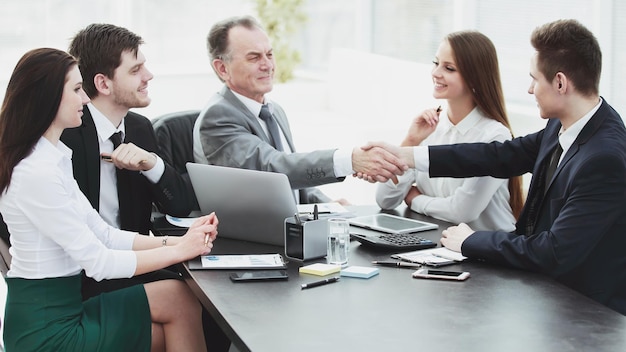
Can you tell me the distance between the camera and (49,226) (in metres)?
2.22

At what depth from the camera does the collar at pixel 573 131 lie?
2.47m

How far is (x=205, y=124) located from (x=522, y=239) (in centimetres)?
146

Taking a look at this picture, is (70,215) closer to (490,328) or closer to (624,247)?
(490,328)

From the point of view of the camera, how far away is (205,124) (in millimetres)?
3307

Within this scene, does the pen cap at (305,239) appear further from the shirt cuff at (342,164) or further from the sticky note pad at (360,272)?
the shirt cuff at (342,164)

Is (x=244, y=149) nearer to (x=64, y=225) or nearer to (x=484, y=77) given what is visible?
(x=484, y=77)

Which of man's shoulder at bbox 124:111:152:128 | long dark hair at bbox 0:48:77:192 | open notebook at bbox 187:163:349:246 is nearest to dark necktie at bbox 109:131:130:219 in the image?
man's shoulder at bbox 124:111:152:128

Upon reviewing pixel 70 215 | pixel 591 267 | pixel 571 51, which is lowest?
pixel 591 267

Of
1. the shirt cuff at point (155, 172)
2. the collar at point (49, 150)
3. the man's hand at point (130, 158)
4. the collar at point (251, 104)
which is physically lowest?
the shirt cuff at point (155, 172)

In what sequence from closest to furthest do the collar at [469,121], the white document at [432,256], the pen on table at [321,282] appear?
1. the pen on table at [321,282]
2. the white document at [432,256]
3. the collar at [469,121]

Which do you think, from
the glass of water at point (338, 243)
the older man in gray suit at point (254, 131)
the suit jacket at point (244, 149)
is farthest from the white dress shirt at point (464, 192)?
the glass of water at point (338, 243)

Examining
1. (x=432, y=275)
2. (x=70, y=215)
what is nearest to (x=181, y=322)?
(x=70, y=215)

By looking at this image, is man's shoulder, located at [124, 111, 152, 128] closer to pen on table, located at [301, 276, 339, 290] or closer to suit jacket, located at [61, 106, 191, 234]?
suit jacket, located at [61, 106, 191, 234]

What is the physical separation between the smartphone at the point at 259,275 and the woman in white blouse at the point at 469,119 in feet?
3.18
